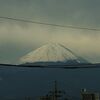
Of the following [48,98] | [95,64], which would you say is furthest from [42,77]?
[95,64]

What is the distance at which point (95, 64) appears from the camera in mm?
47125

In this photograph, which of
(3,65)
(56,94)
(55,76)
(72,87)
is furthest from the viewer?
(72,87)

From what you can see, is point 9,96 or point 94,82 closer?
point 94,82

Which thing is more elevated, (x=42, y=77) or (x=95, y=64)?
(x=42, y=77)

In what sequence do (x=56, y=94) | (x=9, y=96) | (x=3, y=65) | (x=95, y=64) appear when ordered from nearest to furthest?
(x=3, y=65)
(x=95, y=64)
(x=56, y=94)
(x=9, y=96)

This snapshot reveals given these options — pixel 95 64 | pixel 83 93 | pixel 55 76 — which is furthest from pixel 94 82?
pixel 95 64

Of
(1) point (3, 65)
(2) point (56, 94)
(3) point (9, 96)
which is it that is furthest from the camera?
(3) point (9, 96)

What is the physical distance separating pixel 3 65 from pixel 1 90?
157329 mm

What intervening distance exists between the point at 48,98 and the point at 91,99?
1843 cm

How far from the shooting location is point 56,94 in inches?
4048

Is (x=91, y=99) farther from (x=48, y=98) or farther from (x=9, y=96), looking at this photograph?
(x=9, y=96)

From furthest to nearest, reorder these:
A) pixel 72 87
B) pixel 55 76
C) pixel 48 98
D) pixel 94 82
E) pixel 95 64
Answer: pixel 72 87 < pixel 94 82 < pixel 55 76 < pixel 48 98 < pixel 95 64

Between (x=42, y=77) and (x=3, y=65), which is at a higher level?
(x=42, y=77)

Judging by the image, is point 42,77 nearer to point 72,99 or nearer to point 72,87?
point 72,99
